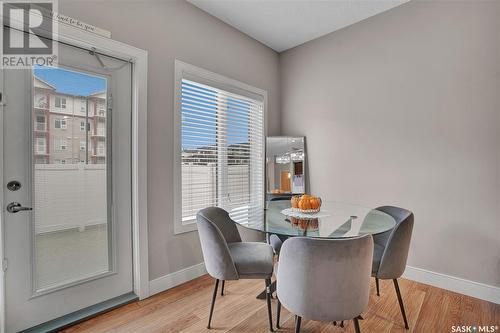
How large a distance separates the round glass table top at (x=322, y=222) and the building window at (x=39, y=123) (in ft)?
5.10

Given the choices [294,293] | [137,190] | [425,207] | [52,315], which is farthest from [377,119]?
[52,315]

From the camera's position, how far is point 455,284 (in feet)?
7.63

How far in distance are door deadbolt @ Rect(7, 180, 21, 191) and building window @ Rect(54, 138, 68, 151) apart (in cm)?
32

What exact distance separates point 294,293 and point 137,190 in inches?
61.1

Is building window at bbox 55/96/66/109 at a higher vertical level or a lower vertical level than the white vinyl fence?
higher

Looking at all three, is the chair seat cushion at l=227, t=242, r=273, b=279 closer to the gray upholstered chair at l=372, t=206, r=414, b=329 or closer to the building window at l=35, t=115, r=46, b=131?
the gray upholstered chair at l=372, t=206, r=414, b=329

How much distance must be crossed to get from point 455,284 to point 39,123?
3.74m

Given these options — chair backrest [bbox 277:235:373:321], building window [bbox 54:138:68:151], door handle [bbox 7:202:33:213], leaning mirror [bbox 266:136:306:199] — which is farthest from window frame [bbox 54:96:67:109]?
leaning mirror [bbox 266:136:306:199]

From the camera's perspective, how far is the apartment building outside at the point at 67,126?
1.79 m

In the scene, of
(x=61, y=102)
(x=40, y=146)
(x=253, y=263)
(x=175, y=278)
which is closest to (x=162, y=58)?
(x=61, y=102)

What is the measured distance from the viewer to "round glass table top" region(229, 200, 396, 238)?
1.59 meters

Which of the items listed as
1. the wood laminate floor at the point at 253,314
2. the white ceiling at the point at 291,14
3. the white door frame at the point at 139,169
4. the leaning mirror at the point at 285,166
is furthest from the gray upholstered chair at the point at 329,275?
the white ceiling at the point at 291,14

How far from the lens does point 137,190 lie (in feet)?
7.14

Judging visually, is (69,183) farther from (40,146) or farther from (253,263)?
(253,263)
